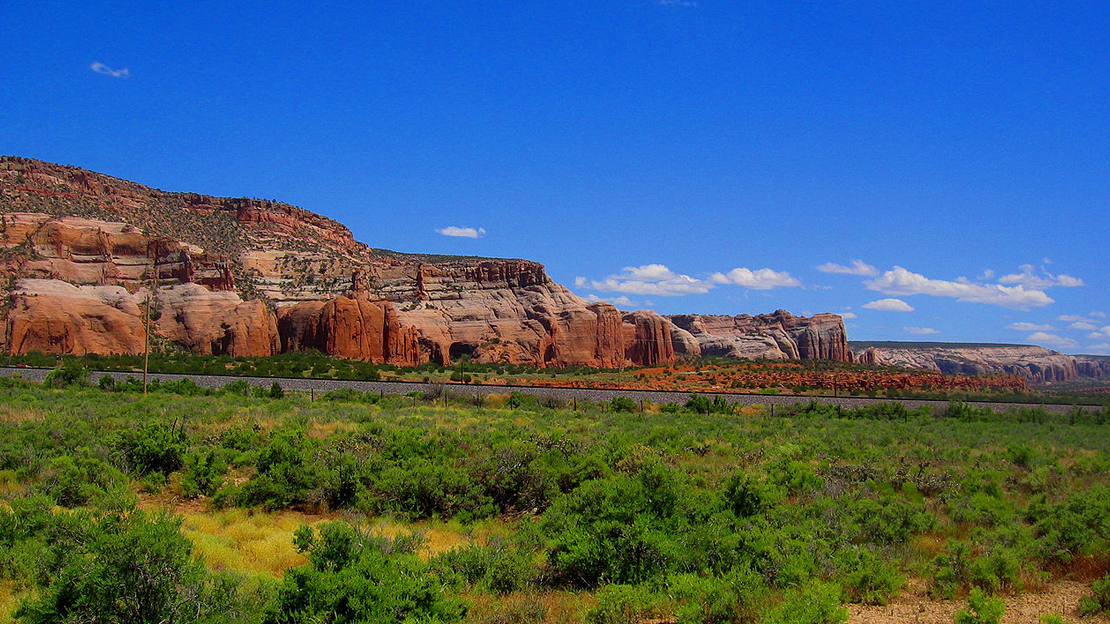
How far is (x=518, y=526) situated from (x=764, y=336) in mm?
144496

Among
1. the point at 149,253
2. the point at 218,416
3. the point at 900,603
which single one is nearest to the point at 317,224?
the point at 149,253

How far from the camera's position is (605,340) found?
3455 inches

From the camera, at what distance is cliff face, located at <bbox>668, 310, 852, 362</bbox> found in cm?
14038

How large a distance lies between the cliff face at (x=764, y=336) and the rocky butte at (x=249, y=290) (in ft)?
147

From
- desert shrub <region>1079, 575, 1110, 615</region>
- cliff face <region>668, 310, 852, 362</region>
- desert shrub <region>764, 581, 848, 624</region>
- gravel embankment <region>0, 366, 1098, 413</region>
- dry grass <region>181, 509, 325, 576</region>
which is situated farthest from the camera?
cliff face <region>668, 310, 852, 362</region>

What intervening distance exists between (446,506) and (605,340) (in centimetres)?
7692

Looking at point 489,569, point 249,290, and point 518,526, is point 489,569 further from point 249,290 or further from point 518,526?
point 249,290

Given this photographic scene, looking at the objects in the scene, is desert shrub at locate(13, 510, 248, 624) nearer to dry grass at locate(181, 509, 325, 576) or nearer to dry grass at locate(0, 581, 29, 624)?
dry grass at locate(0, 581, 29, 624)

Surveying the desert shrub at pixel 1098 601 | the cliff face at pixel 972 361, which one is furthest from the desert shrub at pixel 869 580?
the cliff face at pixel 972 361

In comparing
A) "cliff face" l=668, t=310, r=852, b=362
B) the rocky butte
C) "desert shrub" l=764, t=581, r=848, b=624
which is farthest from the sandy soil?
"cliff face" l=668, t=310, r=852, b=362

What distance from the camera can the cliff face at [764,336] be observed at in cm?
14038

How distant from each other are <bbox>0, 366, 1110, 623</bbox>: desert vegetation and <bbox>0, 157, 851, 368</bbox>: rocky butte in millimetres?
51150

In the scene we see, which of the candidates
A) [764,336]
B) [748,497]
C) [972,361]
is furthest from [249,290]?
[972,361]

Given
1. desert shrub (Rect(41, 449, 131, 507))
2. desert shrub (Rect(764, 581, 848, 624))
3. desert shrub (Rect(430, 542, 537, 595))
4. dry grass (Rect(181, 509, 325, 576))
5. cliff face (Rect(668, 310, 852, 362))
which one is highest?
cliff face (Rect(668, 310, 852, 362))
